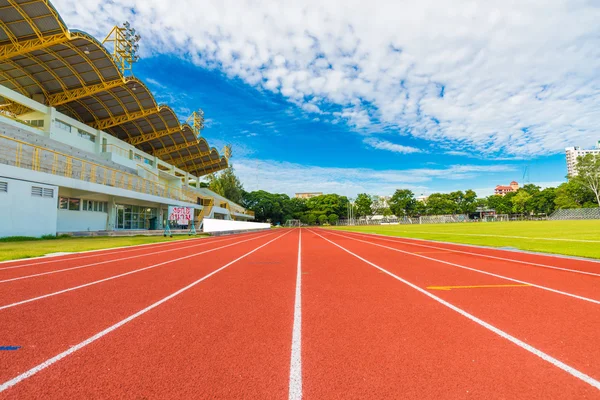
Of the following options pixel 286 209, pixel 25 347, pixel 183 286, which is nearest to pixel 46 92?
pixel 183 286

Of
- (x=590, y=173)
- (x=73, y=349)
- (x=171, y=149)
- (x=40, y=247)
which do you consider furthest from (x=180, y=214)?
(x=590, y=173)

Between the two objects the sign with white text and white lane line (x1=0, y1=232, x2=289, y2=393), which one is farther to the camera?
the sign with white text

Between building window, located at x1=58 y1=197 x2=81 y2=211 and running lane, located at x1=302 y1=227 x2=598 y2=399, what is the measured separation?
83.9 ft

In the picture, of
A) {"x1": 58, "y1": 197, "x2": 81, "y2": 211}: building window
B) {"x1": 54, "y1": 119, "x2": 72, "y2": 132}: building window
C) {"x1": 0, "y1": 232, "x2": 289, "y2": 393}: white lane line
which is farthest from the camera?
{"x1": 54, "y1": 119, "x2": 72, "y2": 132}: building window

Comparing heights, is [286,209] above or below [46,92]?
below

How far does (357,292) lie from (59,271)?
7.65 metres

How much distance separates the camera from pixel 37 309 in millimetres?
4805

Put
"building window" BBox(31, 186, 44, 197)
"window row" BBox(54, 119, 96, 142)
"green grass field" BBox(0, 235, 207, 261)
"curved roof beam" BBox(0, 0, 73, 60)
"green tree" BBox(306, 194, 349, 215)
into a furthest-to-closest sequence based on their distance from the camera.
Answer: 1. "green tree" BBox(306, 194, 349, 215)
2. "window row" BBox(54, 119, 96, 142)
3. "curved roof beam" BBox(0, 0, 73, 60)
4. "building window" BBox(31, 186, 44, 197)
5. "green grass field" BBox(0, 235, 207, 261)

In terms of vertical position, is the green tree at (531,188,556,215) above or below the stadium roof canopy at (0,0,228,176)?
below

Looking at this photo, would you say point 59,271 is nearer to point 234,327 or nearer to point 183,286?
point 183,286

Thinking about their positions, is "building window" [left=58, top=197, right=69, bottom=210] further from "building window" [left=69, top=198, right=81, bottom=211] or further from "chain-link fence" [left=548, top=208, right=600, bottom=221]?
"chain-link fence" [left=548, top=208, right=600, bottom=221]

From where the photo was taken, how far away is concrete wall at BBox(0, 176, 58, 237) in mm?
16766

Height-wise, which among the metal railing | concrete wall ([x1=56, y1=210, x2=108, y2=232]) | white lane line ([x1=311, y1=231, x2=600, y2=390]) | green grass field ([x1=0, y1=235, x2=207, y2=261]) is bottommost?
white lane line ([x1=311, y1=231, x2=600, y2=390])

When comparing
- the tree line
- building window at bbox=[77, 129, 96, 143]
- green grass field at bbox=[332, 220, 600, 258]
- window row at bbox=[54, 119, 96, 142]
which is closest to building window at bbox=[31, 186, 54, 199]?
window row at bbox=[54, 119, 96, 142]
